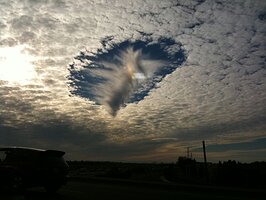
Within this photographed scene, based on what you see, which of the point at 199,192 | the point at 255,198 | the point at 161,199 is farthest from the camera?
the point at 199,192

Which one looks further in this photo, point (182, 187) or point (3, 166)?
point (182, 187)

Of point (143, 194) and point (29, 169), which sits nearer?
point (29, 169)

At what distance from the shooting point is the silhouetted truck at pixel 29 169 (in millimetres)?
15156

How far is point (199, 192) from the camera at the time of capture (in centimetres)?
1775

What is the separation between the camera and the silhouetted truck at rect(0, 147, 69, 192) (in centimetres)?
1516

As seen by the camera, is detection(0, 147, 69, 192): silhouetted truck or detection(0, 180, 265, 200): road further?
detection(0, 147, 69, 192): silhouetted truck

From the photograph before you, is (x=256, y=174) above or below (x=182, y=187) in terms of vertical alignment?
above

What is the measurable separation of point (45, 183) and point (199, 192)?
272 inches

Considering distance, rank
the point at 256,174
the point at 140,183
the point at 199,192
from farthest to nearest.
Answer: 1. the point at 256,174
2. the point at 140,183
3. the point at 199,192

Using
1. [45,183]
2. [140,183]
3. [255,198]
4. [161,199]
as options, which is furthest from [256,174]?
[45,183]

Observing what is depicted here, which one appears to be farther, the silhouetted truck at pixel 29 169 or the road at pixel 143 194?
the silhouetted truck at pixel 29 169

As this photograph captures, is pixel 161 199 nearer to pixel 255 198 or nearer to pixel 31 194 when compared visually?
pixel 255 198

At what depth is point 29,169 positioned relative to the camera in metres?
15.2

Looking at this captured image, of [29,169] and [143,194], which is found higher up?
[29,169]
